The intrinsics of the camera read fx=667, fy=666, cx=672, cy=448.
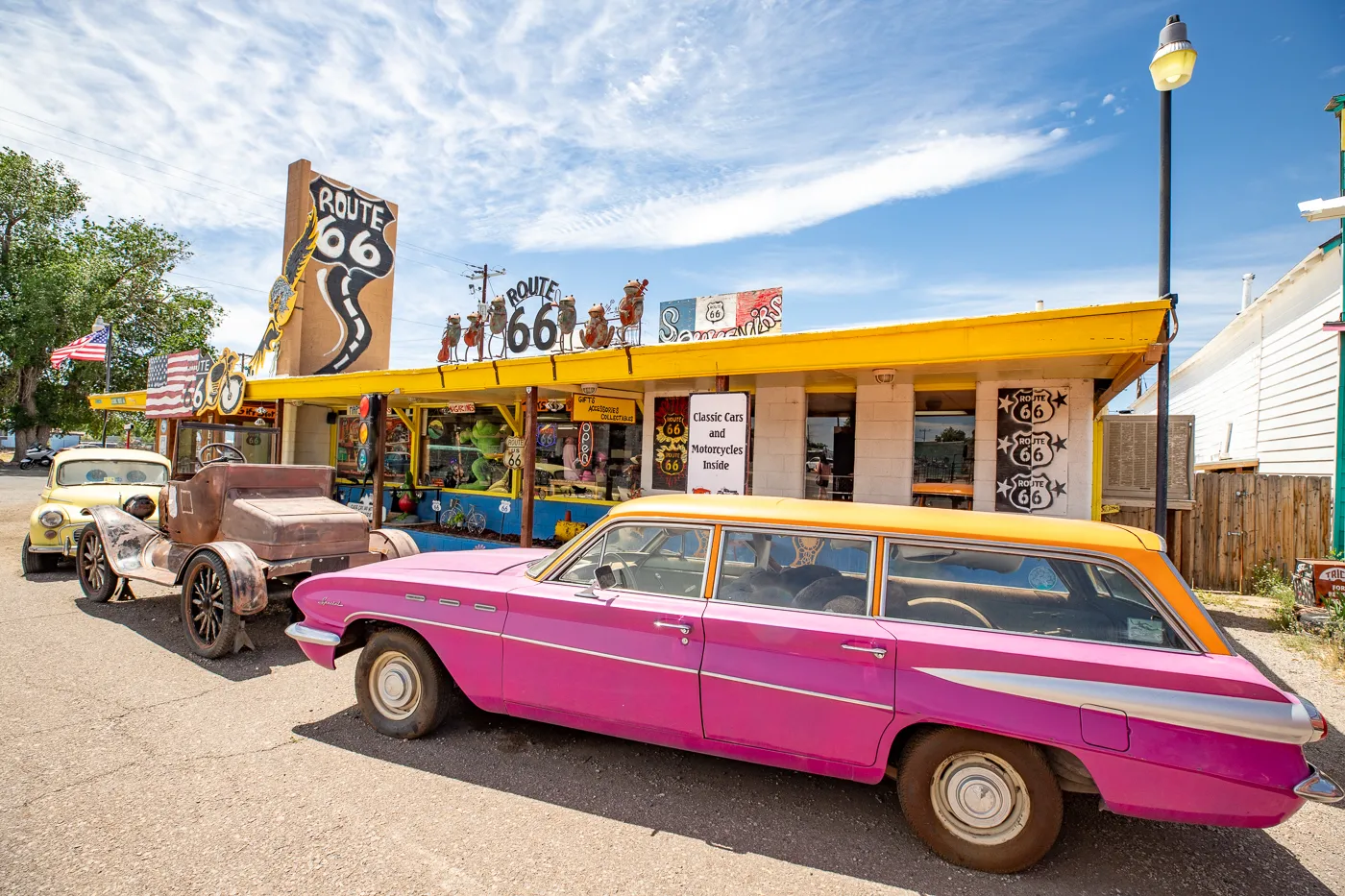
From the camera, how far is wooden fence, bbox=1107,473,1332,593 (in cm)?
898

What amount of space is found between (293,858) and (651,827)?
1.60 m

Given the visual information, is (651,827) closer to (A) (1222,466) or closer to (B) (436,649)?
(B) (436,649)

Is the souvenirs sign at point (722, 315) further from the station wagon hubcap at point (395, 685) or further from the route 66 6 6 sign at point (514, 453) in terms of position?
the station wagon hubcap at point (395, 685)

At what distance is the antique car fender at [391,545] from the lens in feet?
23.2

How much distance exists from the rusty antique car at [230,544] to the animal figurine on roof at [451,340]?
13.3ft

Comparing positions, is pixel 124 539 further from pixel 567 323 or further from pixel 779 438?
pixel 779 438

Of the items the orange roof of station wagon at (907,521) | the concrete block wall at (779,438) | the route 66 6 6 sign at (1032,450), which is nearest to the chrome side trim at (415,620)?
the orange roof of station wagon at (907,521)

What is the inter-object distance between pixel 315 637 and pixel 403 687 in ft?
2.26

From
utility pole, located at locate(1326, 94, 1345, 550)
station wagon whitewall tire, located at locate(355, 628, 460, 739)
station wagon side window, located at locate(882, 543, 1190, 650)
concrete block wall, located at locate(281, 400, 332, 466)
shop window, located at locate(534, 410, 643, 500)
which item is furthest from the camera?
concrete block wall, located at locate(281, 400, 332, 466)

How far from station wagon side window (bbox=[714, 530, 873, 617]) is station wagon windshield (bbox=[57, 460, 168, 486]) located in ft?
34.4

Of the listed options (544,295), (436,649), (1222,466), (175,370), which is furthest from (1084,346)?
(175,370)

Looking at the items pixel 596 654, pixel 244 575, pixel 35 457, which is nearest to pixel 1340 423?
pixel 596 654

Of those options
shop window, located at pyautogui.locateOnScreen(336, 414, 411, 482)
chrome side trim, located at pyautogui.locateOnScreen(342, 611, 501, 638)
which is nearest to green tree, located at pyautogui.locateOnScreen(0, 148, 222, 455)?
shop window, located at pyautogui.locateOnScreen(336, 414, 411, 482)

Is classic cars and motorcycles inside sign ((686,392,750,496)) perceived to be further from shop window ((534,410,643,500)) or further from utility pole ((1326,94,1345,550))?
utility pole ((1326,94,1345,550))
